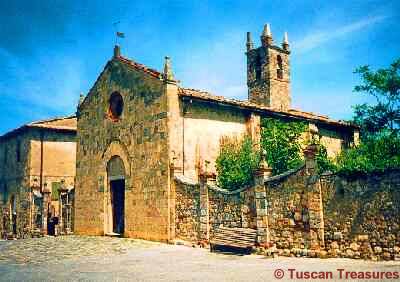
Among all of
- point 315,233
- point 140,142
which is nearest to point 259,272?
point 315,233

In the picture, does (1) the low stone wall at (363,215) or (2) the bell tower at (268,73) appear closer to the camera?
(1) the low stone wall at (363,215)

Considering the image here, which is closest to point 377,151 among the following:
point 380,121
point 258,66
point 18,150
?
point 380,121

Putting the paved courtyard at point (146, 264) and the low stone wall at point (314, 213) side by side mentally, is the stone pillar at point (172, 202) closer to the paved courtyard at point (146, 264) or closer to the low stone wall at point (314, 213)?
the paved courtyard at point (146, 264)

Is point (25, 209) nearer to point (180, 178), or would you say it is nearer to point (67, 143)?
point (67, 143)

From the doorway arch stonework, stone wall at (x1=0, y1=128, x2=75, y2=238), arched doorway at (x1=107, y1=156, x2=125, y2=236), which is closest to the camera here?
the doorway arch stonework

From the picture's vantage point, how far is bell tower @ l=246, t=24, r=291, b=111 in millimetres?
27438

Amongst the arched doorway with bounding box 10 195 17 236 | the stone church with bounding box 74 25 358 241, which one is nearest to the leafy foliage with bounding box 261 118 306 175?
the stone church with bounding box 74 25 358 241

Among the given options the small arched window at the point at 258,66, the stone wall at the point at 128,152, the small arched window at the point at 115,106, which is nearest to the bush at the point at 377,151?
the stone wall at the point at 128,152

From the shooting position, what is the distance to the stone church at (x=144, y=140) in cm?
1588

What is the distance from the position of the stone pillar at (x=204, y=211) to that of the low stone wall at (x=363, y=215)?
4.34 metres

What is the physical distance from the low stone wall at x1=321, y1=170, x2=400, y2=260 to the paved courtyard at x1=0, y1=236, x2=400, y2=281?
485 mm

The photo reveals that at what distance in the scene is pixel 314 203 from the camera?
11273 millimetres

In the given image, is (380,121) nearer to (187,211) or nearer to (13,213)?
(187,211)

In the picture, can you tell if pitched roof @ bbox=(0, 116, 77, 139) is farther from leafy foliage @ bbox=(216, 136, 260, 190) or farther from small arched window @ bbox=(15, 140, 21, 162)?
leafy foliage @ bbox=(216, 136, 260, 190)
